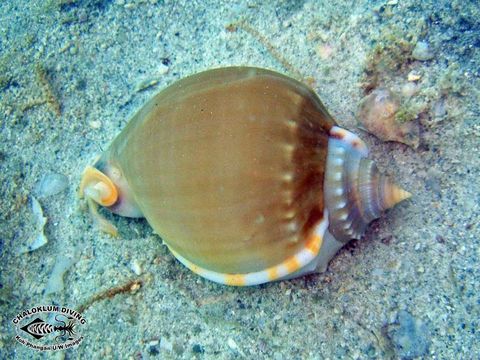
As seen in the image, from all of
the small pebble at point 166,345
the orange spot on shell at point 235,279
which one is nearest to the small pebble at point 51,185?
the small pebble at point 166,345

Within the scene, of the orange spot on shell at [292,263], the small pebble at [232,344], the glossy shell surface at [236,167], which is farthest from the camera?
the small pebble at [232,344]

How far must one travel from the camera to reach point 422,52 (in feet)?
8.54

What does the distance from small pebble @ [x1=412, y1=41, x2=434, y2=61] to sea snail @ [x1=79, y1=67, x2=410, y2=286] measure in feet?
2.49

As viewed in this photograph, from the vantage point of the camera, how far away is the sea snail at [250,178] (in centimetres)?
206

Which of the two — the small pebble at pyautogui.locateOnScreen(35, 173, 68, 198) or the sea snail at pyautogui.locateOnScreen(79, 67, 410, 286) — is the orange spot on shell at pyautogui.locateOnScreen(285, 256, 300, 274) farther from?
the small pebble at pyautogui.locateOnScreen(35, 173, 68, 198)

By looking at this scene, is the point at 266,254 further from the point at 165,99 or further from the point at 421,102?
the point at 421,102

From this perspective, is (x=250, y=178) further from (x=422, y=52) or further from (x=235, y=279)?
(x=422, y=52)

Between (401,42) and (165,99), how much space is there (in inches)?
59.3

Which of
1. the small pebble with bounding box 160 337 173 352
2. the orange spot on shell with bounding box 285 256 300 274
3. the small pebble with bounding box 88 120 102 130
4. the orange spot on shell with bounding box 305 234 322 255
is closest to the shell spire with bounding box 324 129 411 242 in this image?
the orange spot on shell with bounding box 305 234 322 255

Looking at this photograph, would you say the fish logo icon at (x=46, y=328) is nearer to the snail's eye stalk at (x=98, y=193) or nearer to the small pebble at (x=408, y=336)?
the snail's eye stalk at (x=98, y=193)

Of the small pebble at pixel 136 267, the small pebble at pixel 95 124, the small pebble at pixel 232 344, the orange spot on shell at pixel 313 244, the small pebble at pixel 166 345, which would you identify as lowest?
the small pebble at pixel 166 345

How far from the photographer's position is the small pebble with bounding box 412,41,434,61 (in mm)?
2600

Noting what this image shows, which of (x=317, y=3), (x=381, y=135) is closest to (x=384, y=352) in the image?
(x=381, y=135)

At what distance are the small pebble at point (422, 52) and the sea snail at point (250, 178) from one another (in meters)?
0.76
